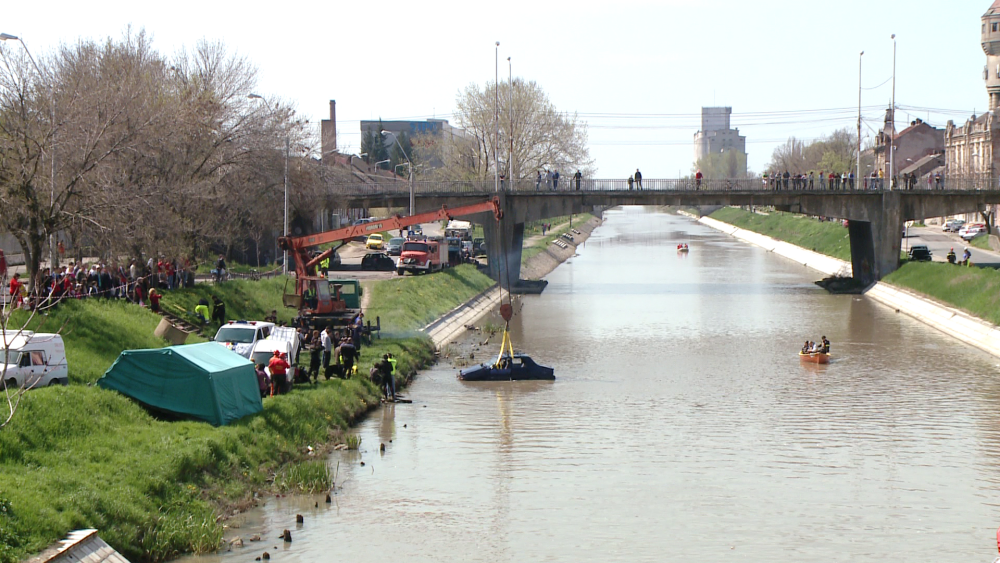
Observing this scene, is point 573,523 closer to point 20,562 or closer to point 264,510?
point 264,510

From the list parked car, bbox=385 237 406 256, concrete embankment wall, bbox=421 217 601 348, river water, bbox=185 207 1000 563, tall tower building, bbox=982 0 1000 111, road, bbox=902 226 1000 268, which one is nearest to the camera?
river water, bbox=185 207 1000 563

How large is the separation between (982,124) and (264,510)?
114 m

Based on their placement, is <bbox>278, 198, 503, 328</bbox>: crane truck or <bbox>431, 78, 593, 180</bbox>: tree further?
<bbox>431, 78, 593, 180</bbox>: tree

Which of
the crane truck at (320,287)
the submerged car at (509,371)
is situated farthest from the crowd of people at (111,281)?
the submerged car at (509,371)

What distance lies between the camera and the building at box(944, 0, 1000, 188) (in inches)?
4562

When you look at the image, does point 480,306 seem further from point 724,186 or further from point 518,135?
point 518,135

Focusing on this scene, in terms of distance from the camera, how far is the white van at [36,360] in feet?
83.0

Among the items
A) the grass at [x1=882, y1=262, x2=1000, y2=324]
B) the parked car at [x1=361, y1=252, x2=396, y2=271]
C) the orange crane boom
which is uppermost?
the orange crane boom

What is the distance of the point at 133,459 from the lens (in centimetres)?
2169

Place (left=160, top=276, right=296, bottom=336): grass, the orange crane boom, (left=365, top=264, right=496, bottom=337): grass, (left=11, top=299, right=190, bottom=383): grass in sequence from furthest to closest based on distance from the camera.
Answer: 1. (left=365, top=264, right=496, bottom=337): grass
2. the orange crane boom
3. (left=160, top=276, right=296, bottom=336): grass
4. (left=11, top=299, right=190, bottom=383): grass

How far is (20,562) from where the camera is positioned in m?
16.2

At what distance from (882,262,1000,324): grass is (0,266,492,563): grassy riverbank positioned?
3623 cm

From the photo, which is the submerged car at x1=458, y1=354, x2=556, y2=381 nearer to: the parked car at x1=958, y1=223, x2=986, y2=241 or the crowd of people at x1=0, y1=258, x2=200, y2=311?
the crowd of people at x1=0, y1=258, x2=200, y2=311

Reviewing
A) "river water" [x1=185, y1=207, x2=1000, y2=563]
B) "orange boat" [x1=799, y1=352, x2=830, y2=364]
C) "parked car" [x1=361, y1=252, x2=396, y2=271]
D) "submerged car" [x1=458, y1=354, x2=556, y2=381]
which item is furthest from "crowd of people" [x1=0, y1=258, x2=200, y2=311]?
"parked car" [x1=361, y1=252, x2=396, y2=271]
